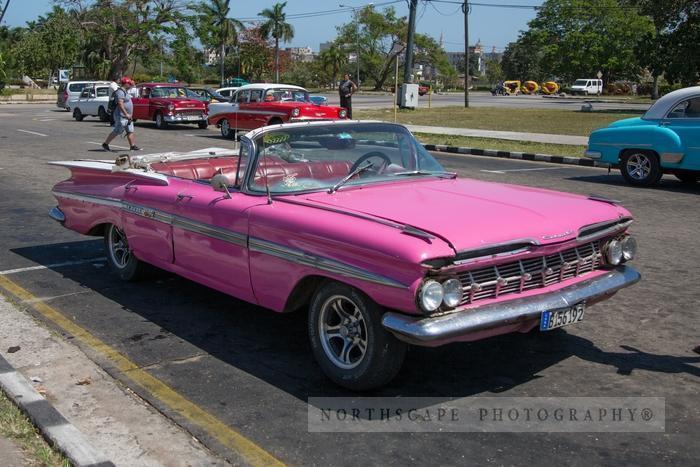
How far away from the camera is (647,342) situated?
5.40 m

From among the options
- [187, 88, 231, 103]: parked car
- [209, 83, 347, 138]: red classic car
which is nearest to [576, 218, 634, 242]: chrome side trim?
[209, 83, 347, 138]: red classic car

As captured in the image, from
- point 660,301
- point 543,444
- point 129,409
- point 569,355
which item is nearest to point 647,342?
point 569,355

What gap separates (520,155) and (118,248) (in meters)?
12.9

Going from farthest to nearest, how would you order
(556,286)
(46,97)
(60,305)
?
(46,97) → (60,305) → (556,286)

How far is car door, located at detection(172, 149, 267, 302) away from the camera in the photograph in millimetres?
5125

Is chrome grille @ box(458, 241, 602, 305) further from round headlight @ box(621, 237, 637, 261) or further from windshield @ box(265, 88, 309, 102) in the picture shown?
windshield @ box(265, 88, 309, 102)

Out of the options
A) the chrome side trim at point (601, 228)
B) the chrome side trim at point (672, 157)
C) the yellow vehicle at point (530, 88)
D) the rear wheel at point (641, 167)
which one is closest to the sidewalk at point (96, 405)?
the chrome side trim at point (601, 228)

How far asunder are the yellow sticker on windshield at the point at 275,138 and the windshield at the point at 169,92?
76.7ft

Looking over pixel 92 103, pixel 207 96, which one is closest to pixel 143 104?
pixel 92 103

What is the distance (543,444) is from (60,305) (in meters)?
4.04

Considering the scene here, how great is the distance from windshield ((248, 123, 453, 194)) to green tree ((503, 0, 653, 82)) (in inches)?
3162

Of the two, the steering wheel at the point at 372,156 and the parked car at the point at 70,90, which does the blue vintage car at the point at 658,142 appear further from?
the parked car at the point at 70,90

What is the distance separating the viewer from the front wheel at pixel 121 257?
6.69m

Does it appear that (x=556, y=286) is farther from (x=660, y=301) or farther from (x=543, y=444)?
(x=660, y=301)
